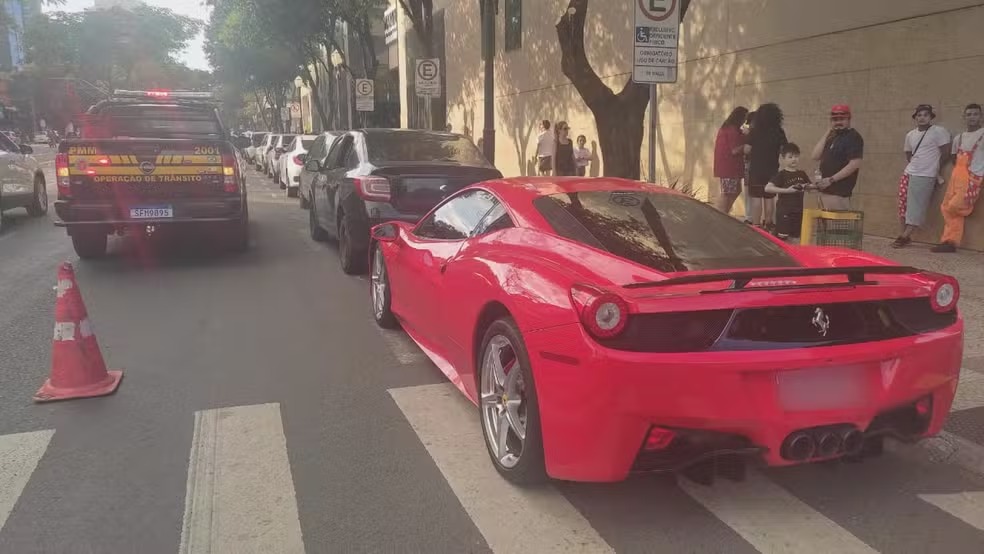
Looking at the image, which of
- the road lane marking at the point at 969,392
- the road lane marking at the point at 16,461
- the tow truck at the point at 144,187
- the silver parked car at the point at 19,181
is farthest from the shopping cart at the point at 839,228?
the silver parked car at the point at 19,181

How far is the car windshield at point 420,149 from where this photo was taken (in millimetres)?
8742

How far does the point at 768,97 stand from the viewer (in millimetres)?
12211

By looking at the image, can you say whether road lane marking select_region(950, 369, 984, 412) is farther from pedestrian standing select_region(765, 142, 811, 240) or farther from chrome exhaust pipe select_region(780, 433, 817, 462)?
pedestrian standing select_region(765, 142, 811, 240)

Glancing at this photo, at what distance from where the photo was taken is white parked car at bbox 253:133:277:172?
28808 mm

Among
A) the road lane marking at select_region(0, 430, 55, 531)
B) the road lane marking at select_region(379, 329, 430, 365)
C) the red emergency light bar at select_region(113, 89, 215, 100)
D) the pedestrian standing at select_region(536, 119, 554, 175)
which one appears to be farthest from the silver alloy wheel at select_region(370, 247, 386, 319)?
the pedestrian standing at select_region(536, 119, 554, 175)

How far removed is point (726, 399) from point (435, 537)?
128 cm

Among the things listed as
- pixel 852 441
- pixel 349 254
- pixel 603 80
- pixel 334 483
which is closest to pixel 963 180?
pixel 349 254

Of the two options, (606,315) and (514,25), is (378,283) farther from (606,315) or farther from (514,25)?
(514,25)

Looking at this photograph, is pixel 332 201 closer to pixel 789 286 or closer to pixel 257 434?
pixel 257 434

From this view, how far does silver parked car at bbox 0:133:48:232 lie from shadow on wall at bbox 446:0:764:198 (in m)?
9.72

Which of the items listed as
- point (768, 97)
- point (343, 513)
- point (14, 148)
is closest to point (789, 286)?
point (343, 513)

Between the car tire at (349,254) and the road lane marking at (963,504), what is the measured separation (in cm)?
632

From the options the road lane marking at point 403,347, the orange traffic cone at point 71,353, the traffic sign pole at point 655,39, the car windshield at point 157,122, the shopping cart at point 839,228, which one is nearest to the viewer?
the orange traffic cone at point 71,353

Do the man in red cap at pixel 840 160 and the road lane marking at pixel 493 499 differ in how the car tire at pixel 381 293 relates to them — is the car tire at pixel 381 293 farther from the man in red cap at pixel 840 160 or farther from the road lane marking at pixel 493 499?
the man in red cap at pixel 840 160
